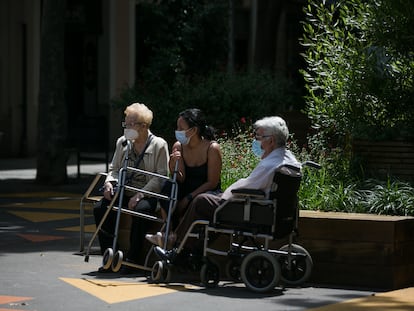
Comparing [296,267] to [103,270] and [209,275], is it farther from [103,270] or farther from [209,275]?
[103,270]

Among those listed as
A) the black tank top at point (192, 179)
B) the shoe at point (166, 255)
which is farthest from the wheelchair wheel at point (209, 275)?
the black tank top at point (192, 179)

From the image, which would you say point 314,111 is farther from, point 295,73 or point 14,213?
point 295,73

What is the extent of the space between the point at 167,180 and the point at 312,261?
4.74ft

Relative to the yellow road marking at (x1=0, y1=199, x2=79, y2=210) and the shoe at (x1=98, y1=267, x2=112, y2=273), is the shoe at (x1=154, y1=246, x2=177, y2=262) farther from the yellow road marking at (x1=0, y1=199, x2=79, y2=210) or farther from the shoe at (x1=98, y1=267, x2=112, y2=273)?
→ the yellow road marking at (x1=0, y1=199, x2=79, y2=210)

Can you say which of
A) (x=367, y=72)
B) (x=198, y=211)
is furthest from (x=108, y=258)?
(x=367, y=72)

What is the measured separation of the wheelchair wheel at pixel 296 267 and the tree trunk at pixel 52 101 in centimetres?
978

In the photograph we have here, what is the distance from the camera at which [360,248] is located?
9.37 metres

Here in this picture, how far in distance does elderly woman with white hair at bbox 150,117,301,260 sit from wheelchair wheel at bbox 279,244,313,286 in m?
0.60

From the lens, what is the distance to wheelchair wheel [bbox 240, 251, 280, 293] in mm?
8969

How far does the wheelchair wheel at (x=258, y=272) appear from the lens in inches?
353

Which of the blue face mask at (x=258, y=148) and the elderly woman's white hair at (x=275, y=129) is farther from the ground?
the elderly woman's white hair at (x=275, y=129)

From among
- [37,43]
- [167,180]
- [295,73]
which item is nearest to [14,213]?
[167,180]

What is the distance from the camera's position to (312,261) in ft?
31.3

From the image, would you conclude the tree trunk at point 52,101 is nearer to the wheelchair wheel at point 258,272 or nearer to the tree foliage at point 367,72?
the tree foliage at point 367,72
